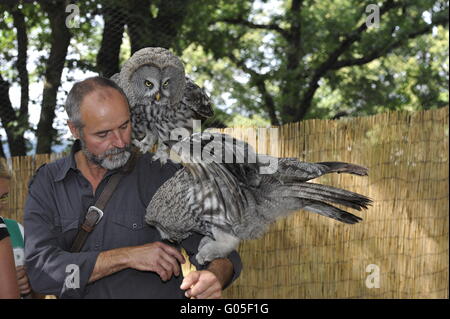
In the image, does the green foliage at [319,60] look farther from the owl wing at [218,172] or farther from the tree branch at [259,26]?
the owl wing at [218,172]

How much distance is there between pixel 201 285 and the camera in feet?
4.63

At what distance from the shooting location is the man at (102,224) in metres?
1.50

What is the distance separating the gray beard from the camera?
1.57m

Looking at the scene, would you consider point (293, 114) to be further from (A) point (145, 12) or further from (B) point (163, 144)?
(B) point (163, 144)

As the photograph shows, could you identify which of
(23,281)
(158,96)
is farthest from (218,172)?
(158,96)

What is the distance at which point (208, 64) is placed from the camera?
28.8ft

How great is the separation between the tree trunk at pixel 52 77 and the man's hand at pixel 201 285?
4011 millimetres

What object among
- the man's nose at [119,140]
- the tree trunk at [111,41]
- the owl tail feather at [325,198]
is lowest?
the owl tail feather at [325,198]

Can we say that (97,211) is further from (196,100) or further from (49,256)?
(196,100)

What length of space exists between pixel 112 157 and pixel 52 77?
4.14 meters

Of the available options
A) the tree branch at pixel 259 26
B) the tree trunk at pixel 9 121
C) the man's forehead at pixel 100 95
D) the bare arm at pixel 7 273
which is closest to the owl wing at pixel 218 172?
the man's forehead at pixel 100 95
